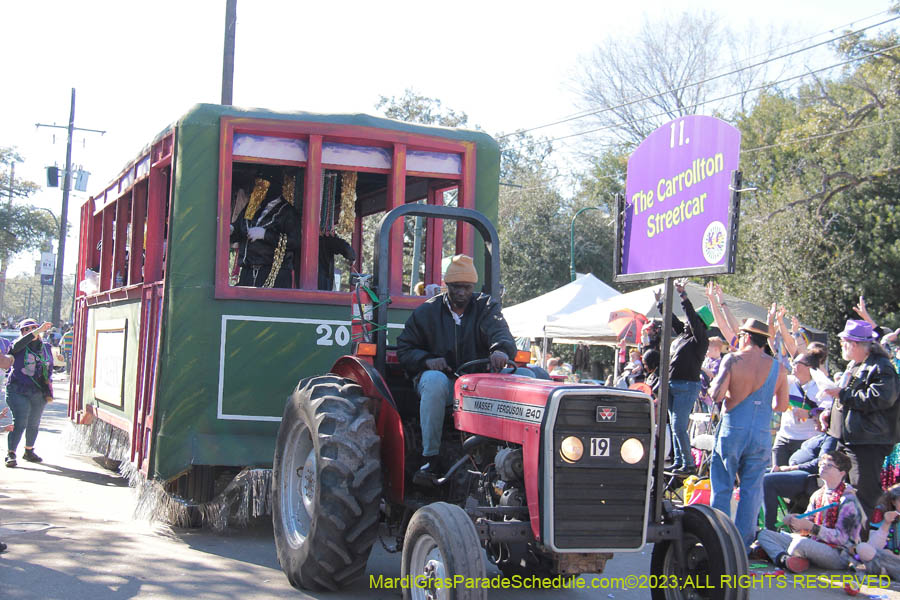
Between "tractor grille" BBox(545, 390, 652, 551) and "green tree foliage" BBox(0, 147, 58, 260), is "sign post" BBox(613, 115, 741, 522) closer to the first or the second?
"tractor grille" BBox(545, 390, 652, 551)

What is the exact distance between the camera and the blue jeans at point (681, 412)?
941cm

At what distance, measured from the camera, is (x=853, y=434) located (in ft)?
23.8

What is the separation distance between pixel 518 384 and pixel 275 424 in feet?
9.54

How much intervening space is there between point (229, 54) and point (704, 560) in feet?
44.3

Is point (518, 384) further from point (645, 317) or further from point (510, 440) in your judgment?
point (645, 317)

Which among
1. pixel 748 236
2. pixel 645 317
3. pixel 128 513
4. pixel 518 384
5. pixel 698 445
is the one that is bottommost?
pixel 128 513

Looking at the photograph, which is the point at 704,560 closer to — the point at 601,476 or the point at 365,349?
the point at 601,476

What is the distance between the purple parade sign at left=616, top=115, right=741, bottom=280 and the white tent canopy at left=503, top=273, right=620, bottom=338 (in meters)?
11.0

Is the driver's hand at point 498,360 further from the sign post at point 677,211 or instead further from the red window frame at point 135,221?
the red window frame at point 135,221

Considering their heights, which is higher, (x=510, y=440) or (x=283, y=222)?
(x=283, y=222)

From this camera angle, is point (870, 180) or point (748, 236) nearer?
point (870, 180)

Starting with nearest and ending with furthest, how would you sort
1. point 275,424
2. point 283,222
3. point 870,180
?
point 275,424, point 283,222, point 870,180

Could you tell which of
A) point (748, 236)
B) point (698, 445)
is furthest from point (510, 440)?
point (748, 236)

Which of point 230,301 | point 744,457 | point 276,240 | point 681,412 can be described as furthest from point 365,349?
point 681,412
